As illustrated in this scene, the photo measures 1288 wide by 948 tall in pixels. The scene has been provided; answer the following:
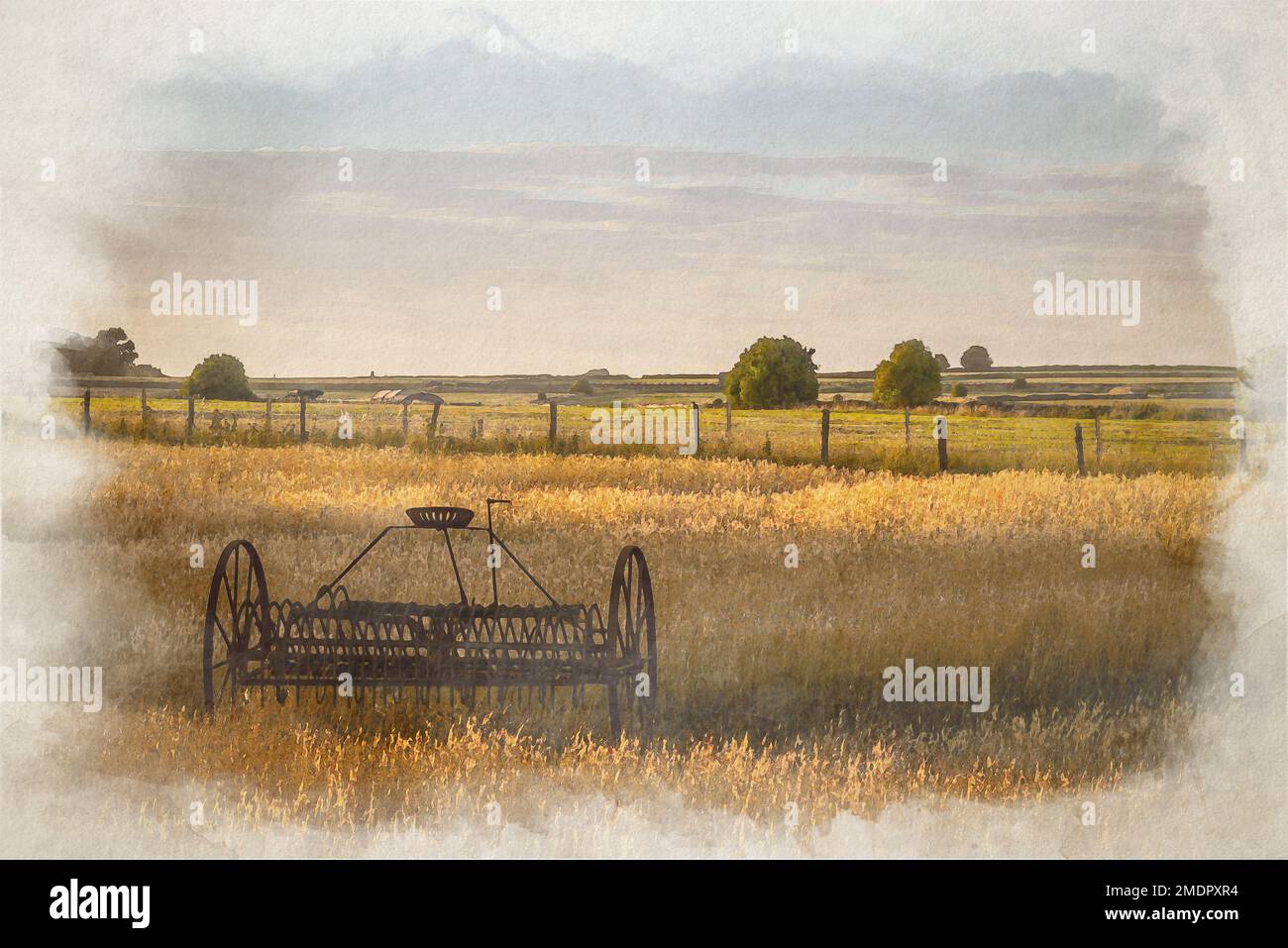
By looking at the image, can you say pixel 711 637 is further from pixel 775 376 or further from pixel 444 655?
pixel 775 376

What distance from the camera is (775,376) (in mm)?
54156

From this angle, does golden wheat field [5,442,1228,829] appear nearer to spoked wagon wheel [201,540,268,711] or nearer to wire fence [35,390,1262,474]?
spoked wagon wheel [201,540,268,711]

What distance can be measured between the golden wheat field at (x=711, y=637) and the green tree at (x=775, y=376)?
125 feet

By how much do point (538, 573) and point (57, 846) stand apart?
4.89 meters

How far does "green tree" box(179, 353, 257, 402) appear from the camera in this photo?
476 inches

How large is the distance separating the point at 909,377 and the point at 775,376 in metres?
6.10

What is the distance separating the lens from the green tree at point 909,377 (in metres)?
49.3

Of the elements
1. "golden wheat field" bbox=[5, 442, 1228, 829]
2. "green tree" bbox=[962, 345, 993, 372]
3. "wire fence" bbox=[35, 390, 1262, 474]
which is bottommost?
"golden wheat field" bbox=[5, 442, 1228, 829]

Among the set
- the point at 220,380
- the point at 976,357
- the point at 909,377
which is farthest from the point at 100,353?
the point at 909,377

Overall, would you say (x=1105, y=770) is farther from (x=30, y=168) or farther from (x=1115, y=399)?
(x=1115, y=399)

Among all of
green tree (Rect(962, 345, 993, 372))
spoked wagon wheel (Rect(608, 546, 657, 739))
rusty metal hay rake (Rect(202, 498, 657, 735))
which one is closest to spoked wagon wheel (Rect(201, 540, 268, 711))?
Result: rusty metal hay rake (Rect(202, 498, 657, 735))

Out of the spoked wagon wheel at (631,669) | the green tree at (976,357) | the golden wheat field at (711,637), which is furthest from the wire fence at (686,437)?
the spoked wagon wheel at (631,669)

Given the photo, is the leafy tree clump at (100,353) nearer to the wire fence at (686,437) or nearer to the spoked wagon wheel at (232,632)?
the wire fence at (686,437)

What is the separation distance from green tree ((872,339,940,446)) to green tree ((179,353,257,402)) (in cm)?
3451
